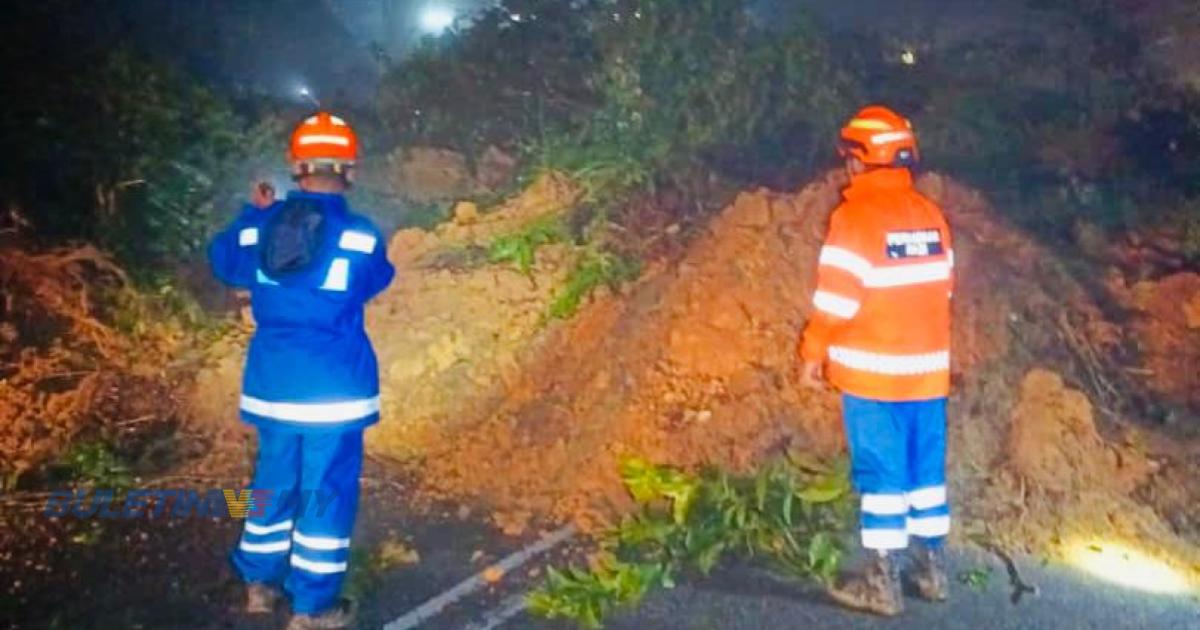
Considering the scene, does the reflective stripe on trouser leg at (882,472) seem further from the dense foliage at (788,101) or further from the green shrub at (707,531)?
the dense foliage at (788,101)

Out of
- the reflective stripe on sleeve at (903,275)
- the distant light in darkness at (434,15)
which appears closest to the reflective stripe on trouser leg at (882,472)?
the reflective stripe on sleeve at (903,275)

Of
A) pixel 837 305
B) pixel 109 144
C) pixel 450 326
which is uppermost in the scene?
pixel 109 144

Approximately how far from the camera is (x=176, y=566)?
5.07 m

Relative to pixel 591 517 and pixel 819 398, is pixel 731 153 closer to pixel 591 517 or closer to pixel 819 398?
pixel 819 398

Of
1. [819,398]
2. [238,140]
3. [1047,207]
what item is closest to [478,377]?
[819,398]

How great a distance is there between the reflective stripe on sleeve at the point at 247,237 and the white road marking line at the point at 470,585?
1682mm

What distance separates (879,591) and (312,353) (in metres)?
2.55

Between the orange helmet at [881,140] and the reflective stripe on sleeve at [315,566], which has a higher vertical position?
the orange helmet at [881,140]

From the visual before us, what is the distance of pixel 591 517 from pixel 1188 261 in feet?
16.3

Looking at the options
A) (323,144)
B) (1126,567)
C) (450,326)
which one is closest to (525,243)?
(450,326)

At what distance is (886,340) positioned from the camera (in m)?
4.56

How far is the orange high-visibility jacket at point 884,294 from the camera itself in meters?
4.47

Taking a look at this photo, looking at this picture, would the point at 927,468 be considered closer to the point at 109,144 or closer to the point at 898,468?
the point at 898,468

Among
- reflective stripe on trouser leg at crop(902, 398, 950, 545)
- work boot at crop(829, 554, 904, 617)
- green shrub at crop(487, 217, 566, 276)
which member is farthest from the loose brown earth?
work boot at crop(829, 554, 904, 617)
